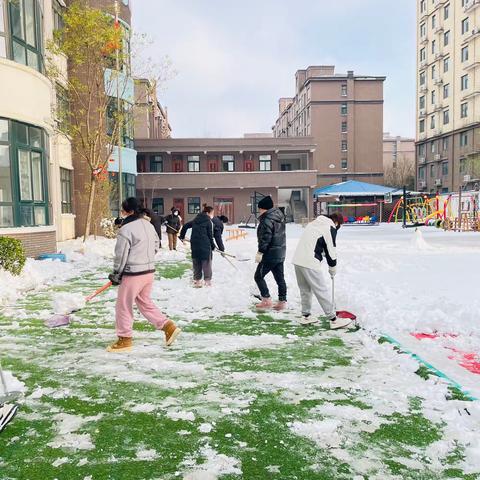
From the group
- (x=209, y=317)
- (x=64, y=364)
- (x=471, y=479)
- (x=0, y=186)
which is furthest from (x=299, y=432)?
(x=0, y=186)

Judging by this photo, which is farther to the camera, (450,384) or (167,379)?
(167,379)

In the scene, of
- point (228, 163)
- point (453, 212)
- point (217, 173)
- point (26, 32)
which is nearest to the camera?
point (26, 32)

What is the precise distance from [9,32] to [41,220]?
5161 millimetres

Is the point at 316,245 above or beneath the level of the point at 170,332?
above

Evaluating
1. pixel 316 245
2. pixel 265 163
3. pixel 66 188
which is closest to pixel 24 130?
pixel 66 188

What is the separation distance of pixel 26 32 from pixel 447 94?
4873 cm

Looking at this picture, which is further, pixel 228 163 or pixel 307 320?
pixel 228 163

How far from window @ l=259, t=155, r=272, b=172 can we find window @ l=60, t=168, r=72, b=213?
22.8 metres

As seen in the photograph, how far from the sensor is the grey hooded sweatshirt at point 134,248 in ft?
16.4

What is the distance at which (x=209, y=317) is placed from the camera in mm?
6918

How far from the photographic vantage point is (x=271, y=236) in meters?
7.12

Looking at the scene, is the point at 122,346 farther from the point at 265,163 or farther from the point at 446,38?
the point at 446,38

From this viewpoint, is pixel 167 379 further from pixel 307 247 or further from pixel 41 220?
pixel 41 220

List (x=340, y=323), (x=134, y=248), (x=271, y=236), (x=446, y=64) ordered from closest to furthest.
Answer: (x=134, y=248)
(x=340, y=323)
(x=271, y=236)
(x=446, y=64)
